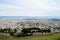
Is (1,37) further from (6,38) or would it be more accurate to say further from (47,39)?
(47,39)

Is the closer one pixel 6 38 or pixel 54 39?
pixel 6 38

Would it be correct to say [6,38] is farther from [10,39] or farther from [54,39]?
[54,39]

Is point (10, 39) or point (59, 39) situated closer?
point (10, 39)

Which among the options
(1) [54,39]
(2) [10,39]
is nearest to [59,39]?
(1) [54,39]

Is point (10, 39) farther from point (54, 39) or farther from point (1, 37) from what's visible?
point (54, 39)

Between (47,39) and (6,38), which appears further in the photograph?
(47,39)

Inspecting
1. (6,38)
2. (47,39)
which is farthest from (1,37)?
(47,39)

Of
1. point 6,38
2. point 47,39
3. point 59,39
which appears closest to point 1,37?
point 6,38

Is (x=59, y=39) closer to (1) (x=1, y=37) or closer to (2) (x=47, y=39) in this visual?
(2) (x=47, y=39)

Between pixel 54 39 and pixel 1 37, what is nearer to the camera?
pixel 1 37
